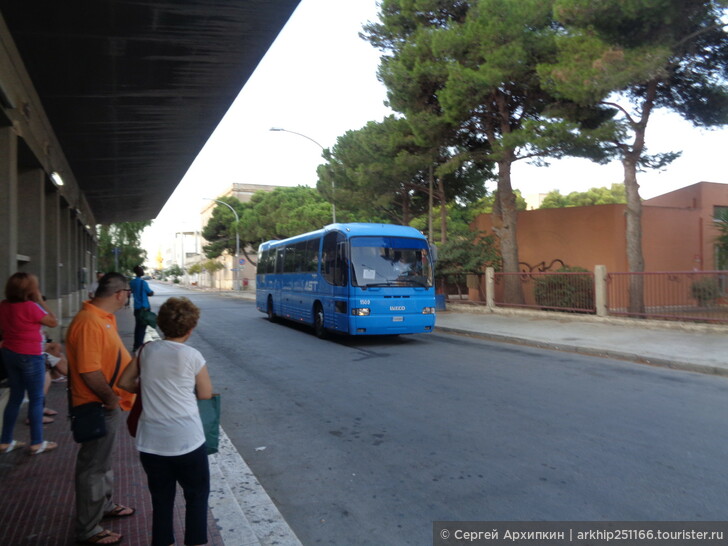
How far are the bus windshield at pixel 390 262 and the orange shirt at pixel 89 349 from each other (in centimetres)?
931

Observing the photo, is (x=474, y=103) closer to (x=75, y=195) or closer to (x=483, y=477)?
(x=75, y=195)

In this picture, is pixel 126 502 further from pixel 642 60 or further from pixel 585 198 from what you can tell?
pixel 585 198

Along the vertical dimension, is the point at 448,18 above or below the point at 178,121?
above

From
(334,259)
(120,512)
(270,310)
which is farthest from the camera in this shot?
(270,310)

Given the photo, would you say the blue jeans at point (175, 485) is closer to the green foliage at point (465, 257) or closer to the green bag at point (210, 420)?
the green bag at point (210, 420)

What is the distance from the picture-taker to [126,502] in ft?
13.4

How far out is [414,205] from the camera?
28766mm

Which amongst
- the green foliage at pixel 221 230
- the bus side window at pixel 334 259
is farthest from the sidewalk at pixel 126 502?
the green foliage at pixel 221 230

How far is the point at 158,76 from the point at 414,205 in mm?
20209

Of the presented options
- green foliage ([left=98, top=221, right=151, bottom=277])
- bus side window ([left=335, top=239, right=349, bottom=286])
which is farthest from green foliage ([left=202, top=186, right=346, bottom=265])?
bus side window ([left=335, top=239, right=349, bottom=286])

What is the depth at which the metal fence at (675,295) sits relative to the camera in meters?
13.1

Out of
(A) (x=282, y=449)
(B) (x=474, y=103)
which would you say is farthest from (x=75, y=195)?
(A) (x=282, y=449)

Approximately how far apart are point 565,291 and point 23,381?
15.4 metres

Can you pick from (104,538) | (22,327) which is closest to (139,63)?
(22,327)
